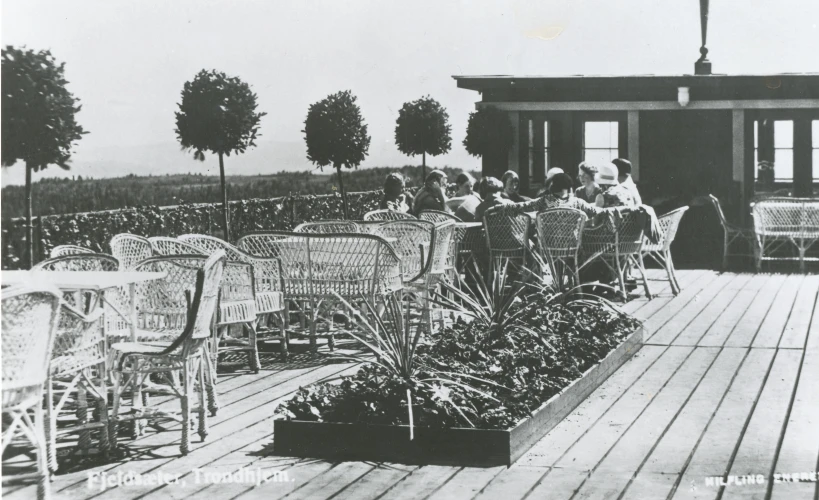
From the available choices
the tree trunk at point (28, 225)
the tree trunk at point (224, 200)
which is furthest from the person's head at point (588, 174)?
the tree trunk at point (28, 225)

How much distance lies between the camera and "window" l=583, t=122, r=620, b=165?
1498cm

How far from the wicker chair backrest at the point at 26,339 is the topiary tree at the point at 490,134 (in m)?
11.4

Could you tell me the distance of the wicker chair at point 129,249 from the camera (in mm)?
5922

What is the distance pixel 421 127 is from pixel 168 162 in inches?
267

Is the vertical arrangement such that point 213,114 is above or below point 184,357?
above

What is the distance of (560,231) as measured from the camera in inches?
356

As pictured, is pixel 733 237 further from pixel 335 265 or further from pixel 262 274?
pixel 262 274

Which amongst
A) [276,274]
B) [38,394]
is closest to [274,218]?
[276,274]

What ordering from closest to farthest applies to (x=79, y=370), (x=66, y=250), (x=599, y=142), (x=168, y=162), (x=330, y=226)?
(x=79, y=370)
(x=66, y=250)
(x=330, y=226)
(x=168, y=162)
(x=599, y=142)

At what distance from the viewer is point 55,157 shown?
239 inches

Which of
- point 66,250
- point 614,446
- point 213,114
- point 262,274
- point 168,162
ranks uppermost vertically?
point 213,114

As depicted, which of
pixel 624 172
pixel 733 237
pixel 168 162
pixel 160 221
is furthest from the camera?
pixel 733 237

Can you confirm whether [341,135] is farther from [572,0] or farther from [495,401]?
[495,401]

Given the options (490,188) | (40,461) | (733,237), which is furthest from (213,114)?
(733,237)
